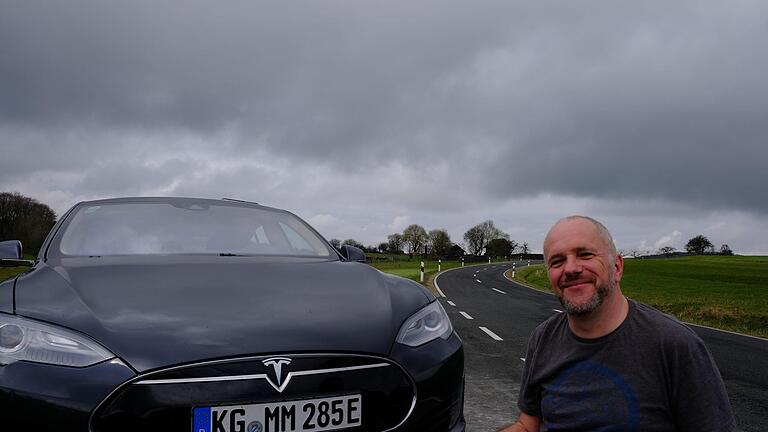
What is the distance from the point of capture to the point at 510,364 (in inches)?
259

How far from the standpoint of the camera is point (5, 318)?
6.76 ft

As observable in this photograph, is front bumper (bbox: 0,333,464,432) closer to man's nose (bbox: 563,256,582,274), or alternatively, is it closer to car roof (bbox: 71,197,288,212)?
man's nose (bbox: 563,256,582,274)

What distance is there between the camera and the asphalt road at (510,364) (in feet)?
14.5

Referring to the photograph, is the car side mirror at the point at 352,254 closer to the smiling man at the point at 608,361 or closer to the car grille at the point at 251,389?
the car grille at the point at 251,389

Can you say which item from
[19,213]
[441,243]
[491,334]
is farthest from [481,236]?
[491,334]

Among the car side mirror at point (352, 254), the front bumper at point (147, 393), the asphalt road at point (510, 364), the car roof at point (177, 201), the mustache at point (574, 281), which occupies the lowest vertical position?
the asphalt road at point (510, 364)

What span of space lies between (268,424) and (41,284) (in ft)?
4.24

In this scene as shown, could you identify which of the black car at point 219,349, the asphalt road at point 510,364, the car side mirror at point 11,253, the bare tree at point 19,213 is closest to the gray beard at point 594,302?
the black car at point 219,349

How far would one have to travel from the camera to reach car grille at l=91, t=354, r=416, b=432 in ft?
5.96

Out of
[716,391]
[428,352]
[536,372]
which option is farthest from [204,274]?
[716,391]

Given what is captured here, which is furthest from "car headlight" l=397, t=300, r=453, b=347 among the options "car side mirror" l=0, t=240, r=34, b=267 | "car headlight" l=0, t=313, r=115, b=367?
"car side mirror" l=0, t=240, r=34, b=267

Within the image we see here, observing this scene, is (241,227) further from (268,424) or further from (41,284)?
(268,424)

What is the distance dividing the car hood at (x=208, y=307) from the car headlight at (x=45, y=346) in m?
0.04

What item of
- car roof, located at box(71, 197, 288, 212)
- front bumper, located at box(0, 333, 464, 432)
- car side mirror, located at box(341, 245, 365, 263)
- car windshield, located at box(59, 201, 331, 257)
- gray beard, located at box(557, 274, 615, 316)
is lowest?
front bumper, located at box(0, 333, 464, 432)
